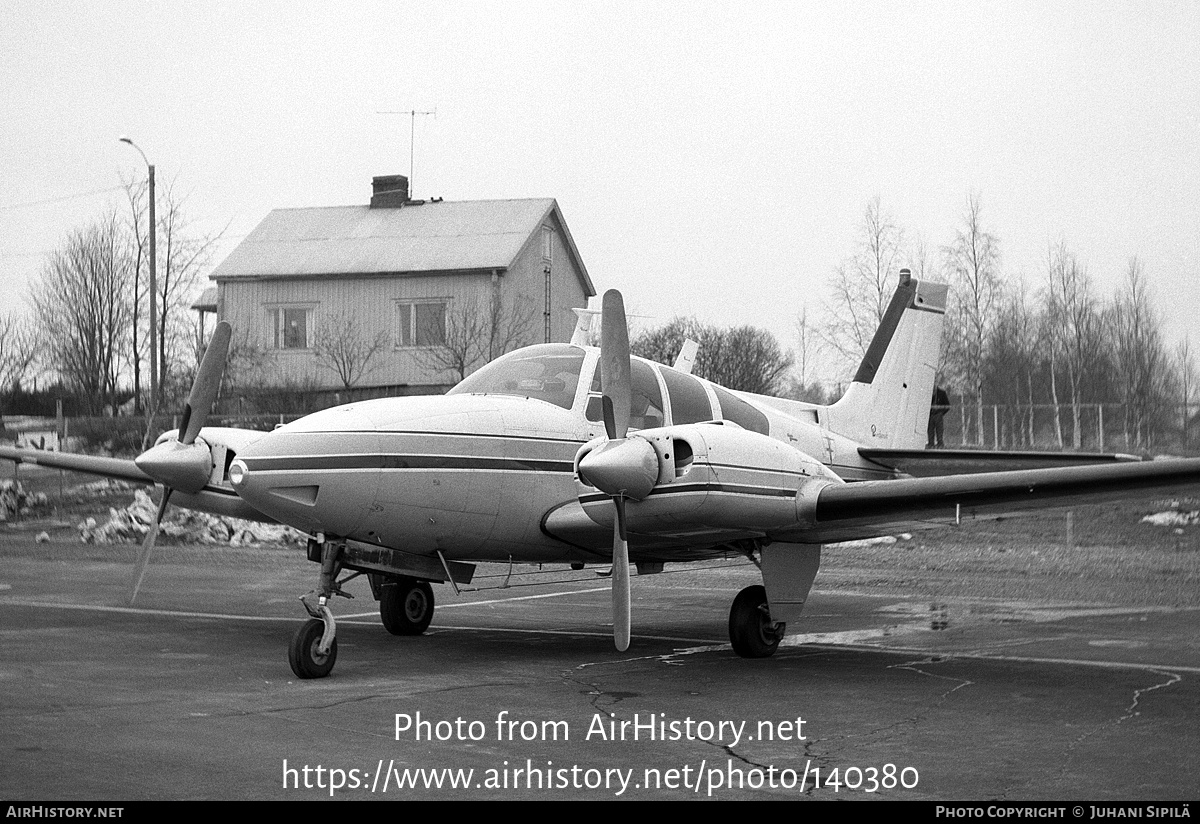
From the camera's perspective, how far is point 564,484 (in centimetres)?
1094

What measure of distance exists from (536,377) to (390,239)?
28.7 m

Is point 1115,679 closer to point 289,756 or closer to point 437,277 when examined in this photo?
point 289,756

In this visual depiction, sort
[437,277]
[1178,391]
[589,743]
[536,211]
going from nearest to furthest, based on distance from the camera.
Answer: [589,743]
[1178,391]
[437,277]
[536,211]

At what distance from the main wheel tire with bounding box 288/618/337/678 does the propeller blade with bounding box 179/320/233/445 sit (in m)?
2.77

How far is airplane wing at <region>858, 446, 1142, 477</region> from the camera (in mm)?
12141

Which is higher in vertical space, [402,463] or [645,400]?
[645,400]

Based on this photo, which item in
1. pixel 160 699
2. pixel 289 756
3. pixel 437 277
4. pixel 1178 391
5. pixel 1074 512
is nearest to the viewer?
pixel 289 756

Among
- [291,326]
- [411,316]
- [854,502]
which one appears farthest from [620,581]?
[291,326]

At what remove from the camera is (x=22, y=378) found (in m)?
41.0

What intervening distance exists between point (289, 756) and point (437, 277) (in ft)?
103

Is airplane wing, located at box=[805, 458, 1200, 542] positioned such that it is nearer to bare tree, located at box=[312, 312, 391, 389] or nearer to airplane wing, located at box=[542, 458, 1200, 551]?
airplane wing, located at box=[542, 458, 1200, 551]

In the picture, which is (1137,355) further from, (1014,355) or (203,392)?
(203,392)

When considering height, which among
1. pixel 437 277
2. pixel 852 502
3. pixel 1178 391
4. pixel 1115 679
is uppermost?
pixel 437 277
